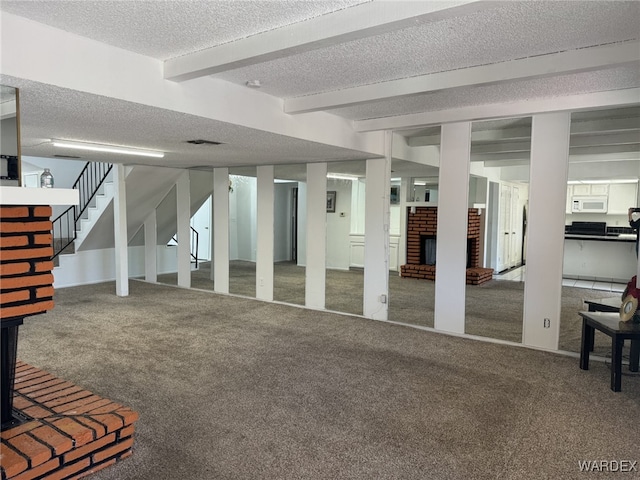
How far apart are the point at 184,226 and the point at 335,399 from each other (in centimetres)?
541

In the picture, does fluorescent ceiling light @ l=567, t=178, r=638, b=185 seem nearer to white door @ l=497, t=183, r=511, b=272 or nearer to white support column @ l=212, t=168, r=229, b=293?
white door @ l=497, t=183, r=511, b=272

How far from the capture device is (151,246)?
8305 millimetres

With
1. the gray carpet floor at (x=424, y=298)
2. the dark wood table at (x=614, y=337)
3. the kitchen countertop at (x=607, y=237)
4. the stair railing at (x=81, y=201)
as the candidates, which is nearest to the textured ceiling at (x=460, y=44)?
the dark wood table at (x=614, y=337)

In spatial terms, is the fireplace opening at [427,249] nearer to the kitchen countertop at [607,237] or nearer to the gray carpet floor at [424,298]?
the gray carpet floor at [424,298]

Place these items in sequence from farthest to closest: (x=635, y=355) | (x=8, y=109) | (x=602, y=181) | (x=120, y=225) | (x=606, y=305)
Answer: (x=602, y=181), (x=120, y=225), (x=606, y=305), (x=635, y=355), (x=8, y=109)

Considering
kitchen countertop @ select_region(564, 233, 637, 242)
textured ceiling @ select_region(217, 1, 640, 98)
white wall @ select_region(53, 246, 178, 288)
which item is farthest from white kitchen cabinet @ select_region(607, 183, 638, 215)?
white wall @ select_region(53, 246, 178, 288)

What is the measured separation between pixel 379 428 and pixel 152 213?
6780 millimetres

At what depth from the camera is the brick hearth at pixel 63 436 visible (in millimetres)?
2152

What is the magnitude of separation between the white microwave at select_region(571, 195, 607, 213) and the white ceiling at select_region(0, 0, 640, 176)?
6.12m

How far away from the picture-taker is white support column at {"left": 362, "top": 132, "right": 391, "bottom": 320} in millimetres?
→ 5527

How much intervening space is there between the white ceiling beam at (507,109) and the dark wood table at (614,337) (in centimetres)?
187

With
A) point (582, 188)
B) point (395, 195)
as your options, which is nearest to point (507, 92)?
point (395, 195)

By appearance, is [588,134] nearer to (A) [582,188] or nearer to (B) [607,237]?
(B) [607,237]

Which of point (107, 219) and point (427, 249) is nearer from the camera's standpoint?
point (107, 219)
